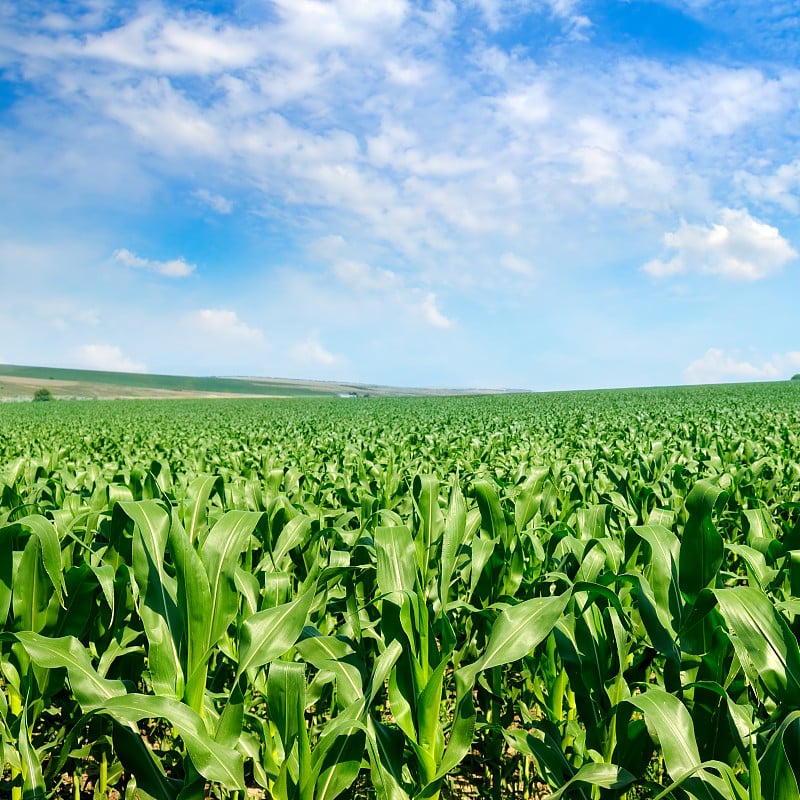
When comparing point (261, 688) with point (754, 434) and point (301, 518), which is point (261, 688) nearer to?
point (301, 518)

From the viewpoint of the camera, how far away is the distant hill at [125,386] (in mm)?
96044

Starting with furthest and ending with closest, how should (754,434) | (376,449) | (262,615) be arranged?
(754,434) < (376,449) < (262,615)

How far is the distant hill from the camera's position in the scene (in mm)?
96044

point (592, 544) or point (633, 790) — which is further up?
point (592, 544)

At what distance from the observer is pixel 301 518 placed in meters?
3.24

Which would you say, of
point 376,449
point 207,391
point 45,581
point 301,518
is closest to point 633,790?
point 301,518

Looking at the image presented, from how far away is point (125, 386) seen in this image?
4382 inches

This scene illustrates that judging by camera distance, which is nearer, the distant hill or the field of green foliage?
the field of green foliage

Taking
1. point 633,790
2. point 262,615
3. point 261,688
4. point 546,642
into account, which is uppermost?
point 262,615

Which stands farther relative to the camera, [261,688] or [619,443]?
[619,443]

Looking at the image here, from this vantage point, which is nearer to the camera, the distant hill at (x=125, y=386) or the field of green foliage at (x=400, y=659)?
the field of green foliage at (x=400, y=659)

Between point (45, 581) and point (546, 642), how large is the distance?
2077 mm

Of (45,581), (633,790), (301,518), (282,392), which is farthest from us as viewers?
(282,392)

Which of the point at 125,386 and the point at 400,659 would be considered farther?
the point at 125,386
